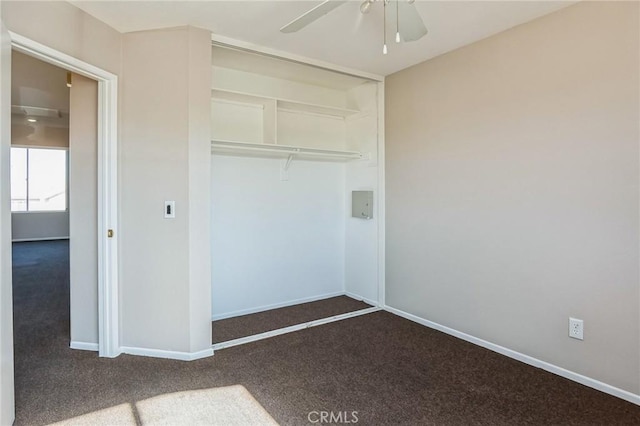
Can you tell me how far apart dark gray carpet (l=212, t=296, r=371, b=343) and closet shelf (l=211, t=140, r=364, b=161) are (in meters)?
1.59

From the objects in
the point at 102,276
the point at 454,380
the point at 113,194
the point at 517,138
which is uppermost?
the point at 517,138

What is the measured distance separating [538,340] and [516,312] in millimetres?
220

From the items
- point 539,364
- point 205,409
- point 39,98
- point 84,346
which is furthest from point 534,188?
point 39,98

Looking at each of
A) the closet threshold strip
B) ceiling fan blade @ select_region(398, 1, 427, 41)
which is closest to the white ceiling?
ceiling fan blade @ select_region(398, 1, 427, 41)

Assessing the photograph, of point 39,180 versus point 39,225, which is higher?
point 39,180

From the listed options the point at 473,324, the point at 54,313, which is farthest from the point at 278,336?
the point at 54,313

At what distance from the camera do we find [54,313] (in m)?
3.58

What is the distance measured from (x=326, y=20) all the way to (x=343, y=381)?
2.41 m

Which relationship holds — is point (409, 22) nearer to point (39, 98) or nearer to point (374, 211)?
point (374, 211)

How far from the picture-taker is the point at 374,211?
3.79 meters

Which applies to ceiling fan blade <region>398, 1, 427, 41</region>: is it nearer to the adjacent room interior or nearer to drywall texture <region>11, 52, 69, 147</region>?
the adjacent room interior

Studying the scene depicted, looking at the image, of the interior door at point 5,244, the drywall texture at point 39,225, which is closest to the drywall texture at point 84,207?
the interior door at point 5,244

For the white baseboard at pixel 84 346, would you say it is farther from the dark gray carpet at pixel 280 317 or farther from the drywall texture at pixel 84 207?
the dark gray carpet at pixel 280 317

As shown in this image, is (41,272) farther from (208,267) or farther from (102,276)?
(208,267)
